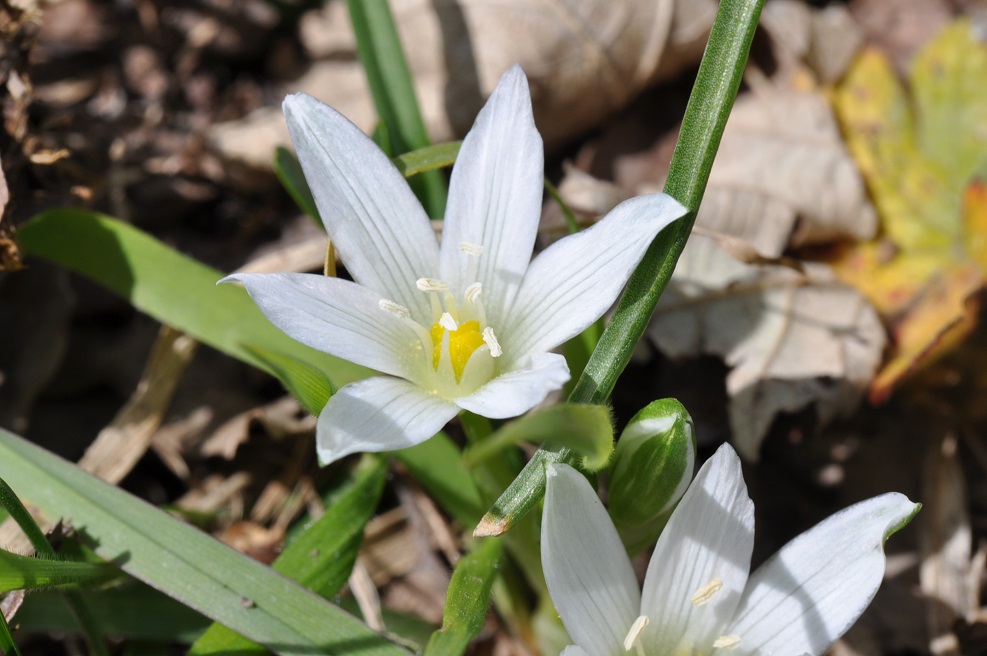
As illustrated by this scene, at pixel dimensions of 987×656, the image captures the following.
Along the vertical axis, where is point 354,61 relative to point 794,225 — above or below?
above

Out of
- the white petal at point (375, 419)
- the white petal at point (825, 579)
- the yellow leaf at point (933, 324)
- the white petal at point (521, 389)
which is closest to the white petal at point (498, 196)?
the white petal at point (521, 389)

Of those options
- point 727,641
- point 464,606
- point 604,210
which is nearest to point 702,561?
point 727,641

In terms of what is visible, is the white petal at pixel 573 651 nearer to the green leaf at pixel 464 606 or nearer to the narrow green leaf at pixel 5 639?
the green leaf at pixel 464 606

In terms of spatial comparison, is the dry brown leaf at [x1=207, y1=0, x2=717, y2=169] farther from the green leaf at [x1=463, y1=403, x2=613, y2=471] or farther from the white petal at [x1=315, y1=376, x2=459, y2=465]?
the green leaf at [x1=463, y1=403, x2=613, y2=471]

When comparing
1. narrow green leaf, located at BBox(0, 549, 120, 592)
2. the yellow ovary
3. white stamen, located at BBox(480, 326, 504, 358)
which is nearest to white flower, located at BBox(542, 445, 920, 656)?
white stamen, located at BBox(480, 326, 504, 358)

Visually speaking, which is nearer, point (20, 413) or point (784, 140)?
point (20, 413)

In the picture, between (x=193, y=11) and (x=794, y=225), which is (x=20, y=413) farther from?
(x=794, y=225)

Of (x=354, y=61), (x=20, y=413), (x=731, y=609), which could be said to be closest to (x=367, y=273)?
(x=731, y=609)
